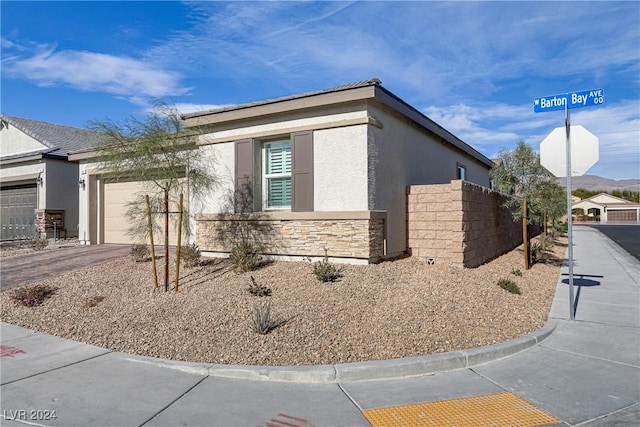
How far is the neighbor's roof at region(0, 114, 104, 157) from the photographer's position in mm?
18641

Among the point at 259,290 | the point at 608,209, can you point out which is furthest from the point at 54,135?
the point at 608,209

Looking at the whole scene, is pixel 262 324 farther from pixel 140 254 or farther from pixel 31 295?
pixel 140 254

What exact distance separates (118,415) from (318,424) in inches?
72.1

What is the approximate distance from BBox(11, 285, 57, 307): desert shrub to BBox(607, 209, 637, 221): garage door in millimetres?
82074

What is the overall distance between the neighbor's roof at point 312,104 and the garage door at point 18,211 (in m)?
12.6

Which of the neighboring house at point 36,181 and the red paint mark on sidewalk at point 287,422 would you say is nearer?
the red paint mark on sidewalk at point 287,422

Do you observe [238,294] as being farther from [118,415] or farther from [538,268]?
[538,268]

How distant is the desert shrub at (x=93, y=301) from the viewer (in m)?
7.22

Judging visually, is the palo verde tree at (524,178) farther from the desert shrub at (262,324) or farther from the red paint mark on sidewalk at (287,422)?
the red paint mark on sidewalk at (287,422)

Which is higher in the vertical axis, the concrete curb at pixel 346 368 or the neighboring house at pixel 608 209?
the neighboring house at pixel 608 209

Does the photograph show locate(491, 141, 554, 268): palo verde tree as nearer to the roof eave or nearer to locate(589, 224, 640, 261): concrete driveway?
the roof eave

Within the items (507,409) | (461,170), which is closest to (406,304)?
(507,409)

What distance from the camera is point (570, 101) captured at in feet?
22.4

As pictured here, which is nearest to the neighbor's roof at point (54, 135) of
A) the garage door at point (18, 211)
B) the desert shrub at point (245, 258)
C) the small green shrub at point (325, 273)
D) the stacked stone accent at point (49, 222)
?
the garage door at point (18, 211)
